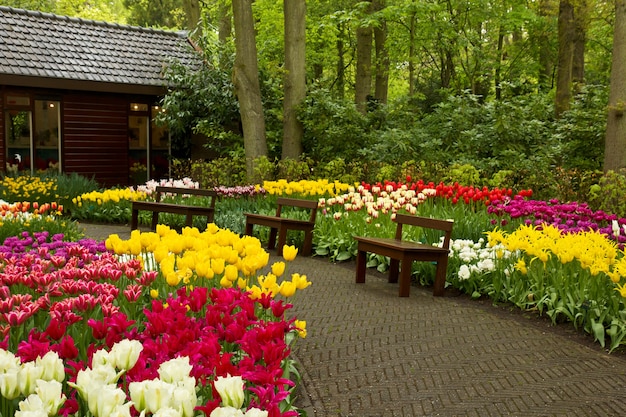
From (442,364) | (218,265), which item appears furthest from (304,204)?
(218,265)

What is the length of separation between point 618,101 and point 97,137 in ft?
43.2

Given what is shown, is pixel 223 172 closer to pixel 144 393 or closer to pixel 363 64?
pixel 363 64

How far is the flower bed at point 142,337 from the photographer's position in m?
2.11

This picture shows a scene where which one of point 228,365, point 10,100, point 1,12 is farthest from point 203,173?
point 228,365

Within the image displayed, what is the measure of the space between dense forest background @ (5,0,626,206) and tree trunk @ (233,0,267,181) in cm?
3

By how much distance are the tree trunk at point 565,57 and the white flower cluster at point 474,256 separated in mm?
9945

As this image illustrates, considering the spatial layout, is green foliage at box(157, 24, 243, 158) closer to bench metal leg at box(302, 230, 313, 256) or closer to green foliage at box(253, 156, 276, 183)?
green foliage at box(253, 156, 276, 183)

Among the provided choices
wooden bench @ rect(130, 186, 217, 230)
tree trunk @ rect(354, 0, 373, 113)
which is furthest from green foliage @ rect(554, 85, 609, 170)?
wooden bench @ rect(130, 186, 217, 230)

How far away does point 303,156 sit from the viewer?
16.8 m

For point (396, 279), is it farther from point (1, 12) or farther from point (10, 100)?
point (1, 12)

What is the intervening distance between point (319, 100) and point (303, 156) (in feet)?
4.57

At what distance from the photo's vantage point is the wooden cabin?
1731 centimetres

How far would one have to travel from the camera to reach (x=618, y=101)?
11453mm

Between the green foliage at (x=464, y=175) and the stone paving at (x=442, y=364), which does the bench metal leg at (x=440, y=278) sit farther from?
the green foliage at (x=464, y=175)
